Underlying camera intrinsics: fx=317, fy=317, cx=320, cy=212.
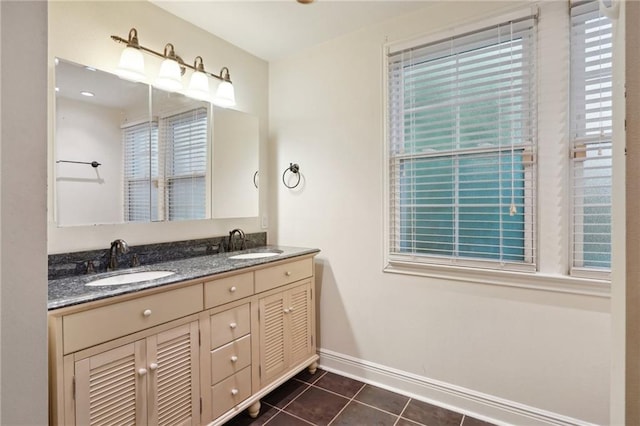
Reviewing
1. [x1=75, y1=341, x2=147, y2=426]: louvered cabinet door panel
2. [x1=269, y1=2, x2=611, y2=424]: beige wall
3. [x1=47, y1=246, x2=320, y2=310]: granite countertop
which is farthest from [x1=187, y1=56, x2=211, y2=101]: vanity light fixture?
[x1=75, y1=341, x2=147, y2=426]: louvered cabinet door panel

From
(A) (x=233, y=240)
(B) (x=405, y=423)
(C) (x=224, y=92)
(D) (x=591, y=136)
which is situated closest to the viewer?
(D) (x=591, y=136)

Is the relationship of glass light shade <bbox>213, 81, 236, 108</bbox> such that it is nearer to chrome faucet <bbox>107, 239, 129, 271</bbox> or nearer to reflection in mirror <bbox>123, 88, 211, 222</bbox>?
reflection in mirror <bbox>123, 88, 211, 222</bbox>

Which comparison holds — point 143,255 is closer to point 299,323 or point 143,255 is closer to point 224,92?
point 299,323

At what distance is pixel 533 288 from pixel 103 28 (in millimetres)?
2742

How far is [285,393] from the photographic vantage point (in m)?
2.12

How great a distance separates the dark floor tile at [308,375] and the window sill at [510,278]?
3.09ft

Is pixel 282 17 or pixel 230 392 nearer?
pixel 230 392

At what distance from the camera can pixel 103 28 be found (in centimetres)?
173

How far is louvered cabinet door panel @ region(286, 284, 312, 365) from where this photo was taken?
84.9 inches

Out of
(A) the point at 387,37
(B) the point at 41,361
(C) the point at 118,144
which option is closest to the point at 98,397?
(B) the point at 41,361

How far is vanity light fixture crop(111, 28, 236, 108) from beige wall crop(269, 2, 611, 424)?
0.52m

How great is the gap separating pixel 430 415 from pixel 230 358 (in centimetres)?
124

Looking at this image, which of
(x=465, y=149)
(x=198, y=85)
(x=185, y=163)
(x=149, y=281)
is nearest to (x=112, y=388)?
(x=149, y=281)

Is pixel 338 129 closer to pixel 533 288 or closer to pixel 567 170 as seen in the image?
pixel 567 170
